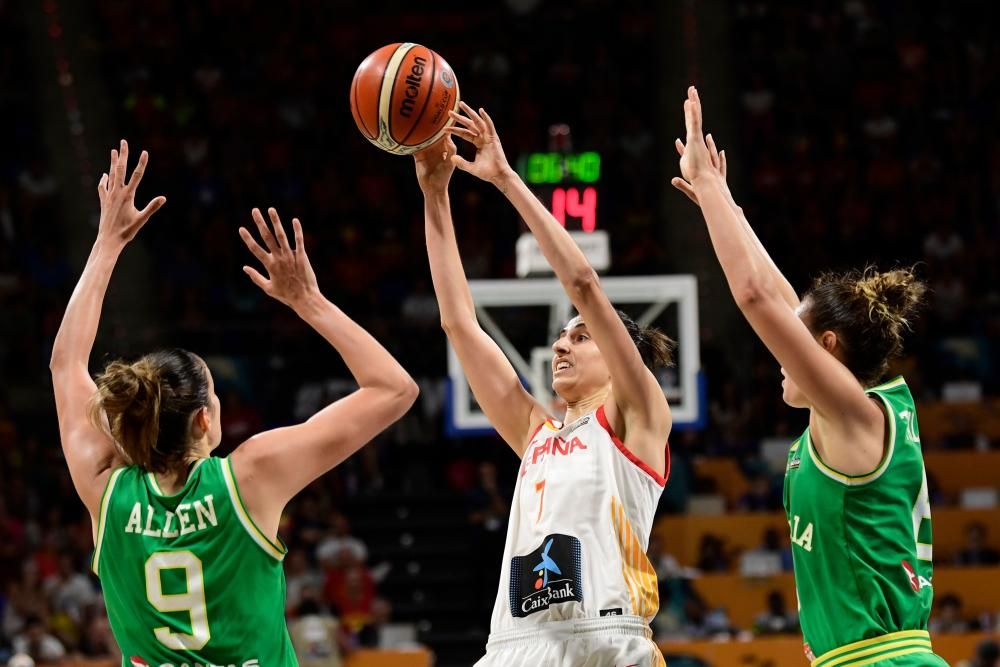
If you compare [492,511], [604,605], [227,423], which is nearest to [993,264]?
[492,511]

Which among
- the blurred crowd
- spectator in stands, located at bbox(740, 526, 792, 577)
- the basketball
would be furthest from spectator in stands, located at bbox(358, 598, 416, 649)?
the basketball

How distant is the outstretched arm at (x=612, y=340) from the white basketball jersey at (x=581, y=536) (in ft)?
0.21

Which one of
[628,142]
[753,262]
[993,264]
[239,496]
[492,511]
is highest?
[628,142]

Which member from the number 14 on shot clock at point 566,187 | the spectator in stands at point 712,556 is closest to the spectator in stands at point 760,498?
the spectator in stands at point 712,556

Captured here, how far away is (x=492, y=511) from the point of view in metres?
12.8

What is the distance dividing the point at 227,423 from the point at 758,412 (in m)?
5.34

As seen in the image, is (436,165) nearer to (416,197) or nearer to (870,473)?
(870,473)

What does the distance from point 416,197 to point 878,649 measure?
13.0 metres

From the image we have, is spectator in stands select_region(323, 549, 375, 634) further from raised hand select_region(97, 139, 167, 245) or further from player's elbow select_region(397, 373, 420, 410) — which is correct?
player's elbow select_region(397, 373, 420, 410)

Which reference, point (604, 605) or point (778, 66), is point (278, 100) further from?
point (604, 605)

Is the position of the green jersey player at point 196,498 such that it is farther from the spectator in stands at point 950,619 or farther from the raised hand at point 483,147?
the spectator in stands at point 950,619

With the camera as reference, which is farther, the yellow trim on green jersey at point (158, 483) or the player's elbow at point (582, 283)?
the player's elbow at point (582, 283)

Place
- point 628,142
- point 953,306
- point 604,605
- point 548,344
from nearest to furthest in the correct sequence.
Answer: point 604,605, point 548,344, point 953,306, point 628,142

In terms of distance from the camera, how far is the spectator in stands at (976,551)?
12406 mm
